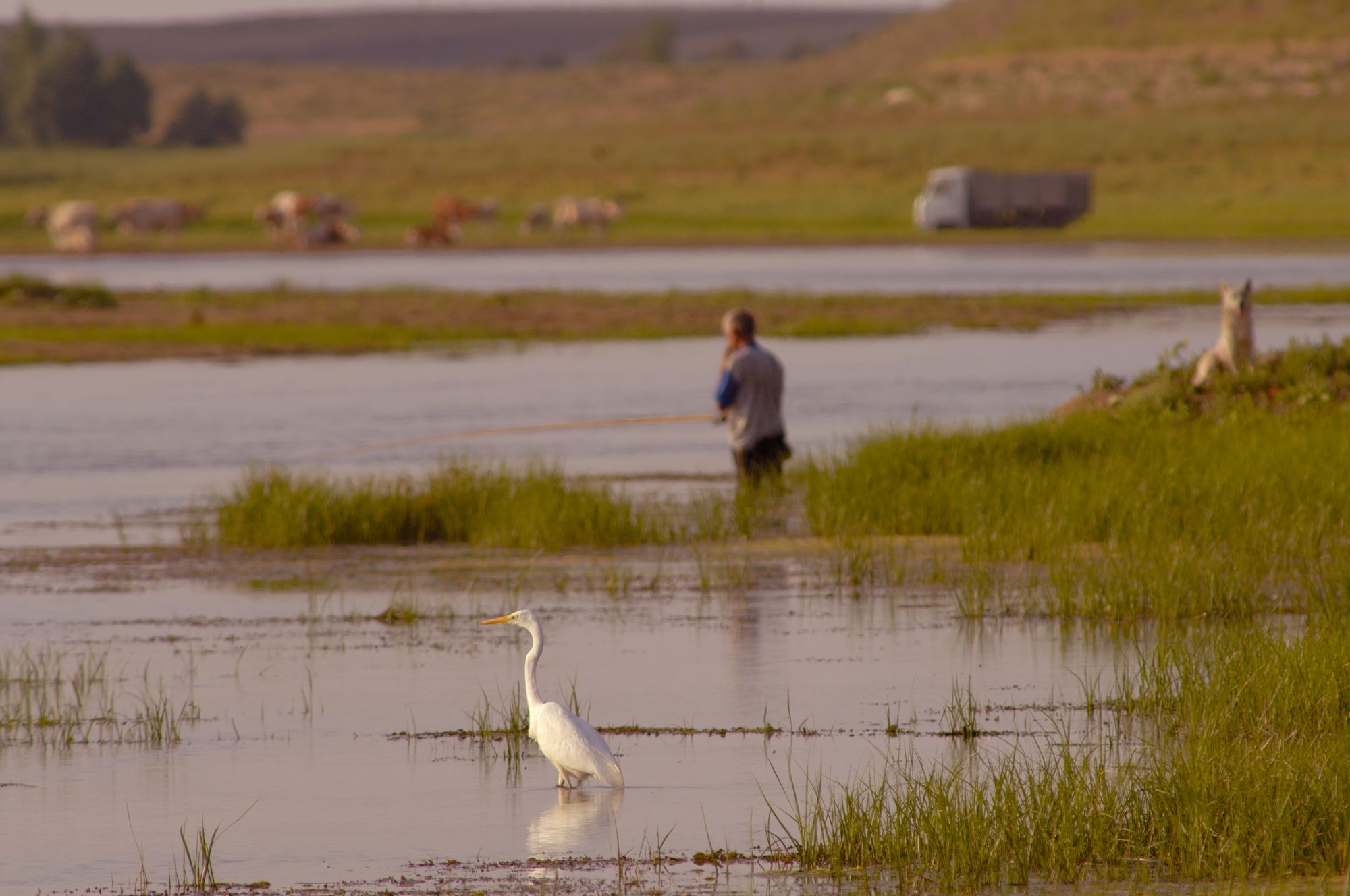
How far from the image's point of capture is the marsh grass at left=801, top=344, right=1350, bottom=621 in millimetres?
11625

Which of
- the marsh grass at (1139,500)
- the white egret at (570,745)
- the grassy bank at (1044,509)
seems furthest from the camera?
the grassy bank at (1044,509)

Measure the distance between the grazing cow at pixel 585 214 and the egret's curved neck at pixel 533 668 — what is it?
2368 inches

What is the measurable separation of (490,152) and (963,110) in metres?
26.1

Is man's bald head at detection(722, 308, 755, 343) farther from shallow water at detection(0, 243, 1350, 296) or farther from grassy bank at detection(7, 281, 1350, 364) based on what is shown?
shallow water at detection(0, 243, 1350, 296)

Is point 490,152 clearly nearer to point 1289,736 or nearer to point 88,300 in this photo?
point 88,300

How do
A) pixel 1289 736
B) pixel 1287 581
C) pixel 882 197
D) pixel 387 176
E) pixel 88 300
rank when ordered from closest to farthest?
1. pixel 1289 736
2. pixel 1287 581
3. pixel 88 300
4. pixel 882 197
5. pixel 387 176

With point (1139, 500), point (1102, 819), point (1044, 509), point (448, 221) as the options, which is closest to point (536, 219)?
point (448, 221)

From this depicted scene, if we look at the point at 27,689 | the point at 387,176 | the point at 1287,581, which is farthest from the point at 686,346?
the point at 387,176

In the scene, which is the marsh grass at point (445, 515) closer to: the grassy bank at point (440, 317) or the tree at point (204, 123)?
the grassy bank at point (440, 317)

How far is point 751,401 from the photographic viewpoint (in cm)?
1523

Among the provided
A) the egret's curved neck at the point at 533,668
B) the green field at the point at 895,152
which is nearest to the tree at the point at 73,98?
the green field at the point at 895,152

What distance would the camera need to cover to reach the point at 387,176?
314 feet

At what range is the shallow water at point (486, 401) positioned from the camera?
1939 cm

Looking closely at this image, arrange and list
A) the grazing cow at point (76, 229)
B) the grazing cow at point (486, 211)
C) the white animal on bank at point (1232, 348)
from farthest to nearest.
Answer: the grazing cow at point (486, 211) → the grazing cow at point (76, 229) → the white animal on bank at point (1232, 348)
